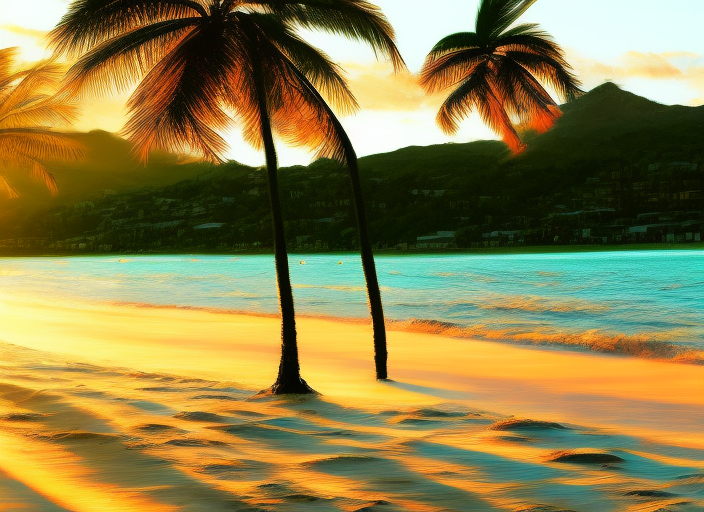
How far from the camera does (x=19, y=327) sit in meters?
21.0

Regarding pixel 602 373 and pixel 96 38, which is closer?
pixel 96 38

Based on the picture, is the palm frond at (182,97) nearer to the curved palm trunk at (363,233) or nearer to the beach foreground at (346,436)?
the curved palm trunk at (363,233)

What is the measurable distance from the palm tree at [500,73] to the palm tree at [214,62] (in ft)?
23.9

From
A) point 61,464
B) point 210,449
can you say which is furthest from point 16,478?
point 210,449

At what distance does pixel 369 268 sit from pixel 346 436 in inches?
164

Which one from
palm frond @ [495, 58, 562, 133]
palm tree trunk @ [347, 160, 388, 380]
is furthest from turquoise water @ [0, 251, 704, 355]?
palm tree trunk @ [347, 160, 388, 380]

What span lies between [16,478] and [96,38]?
564cm

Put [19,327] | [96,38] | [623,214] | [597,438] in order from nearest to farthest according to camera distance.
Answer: [597,438], [96,38], [19,327], [623,214]

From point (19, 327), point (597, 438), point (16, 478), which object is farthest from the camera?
point (19, 327)

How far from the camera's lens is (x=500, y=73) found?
708 inches

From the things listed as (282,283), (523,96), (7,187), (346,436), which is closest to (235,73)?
(282,283)

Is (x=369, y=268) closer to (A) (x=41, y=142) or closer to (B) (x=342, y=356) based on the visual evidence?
(B) (x=342, y=356)

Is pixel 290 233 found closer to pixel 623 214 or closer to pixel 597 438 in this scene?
pixel 623 214

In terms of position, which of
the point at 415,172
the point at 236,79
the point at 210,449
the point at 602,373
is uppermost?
the point at 415,172
